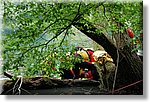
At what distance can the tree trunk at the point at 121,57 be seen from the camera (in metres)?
1.58

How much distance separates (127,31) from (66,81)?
588 mm

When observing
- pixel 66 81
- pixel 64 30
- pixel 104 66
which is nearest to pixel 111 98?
pixel 104 66

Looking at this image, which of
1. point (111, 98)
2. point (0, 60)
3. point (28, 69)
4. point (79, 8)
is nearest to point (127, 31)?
point (79, 8)

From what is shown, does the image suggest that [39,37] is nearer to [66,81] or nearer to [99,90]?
[66,81]

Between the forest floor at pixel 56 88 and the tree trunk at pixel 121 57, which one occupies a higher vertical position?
the tree trunk at pixel 121 57

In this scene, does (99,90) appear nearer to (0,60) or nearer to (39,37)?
(39,37)

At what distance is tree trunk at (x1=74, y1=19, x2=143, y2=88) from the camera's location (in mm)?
1585

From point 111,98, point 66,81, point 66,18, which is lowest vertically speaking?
point 111,98

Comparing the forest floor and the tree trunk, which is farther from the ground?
the tree trunk

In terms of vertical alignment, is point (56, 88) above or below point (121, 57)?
below

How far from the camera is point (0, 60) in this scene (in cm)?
160

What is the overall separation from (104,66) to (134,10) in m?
0.48

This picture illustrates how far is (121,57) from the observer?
1605 millimetres

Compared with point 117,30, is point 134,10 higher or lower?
higher
